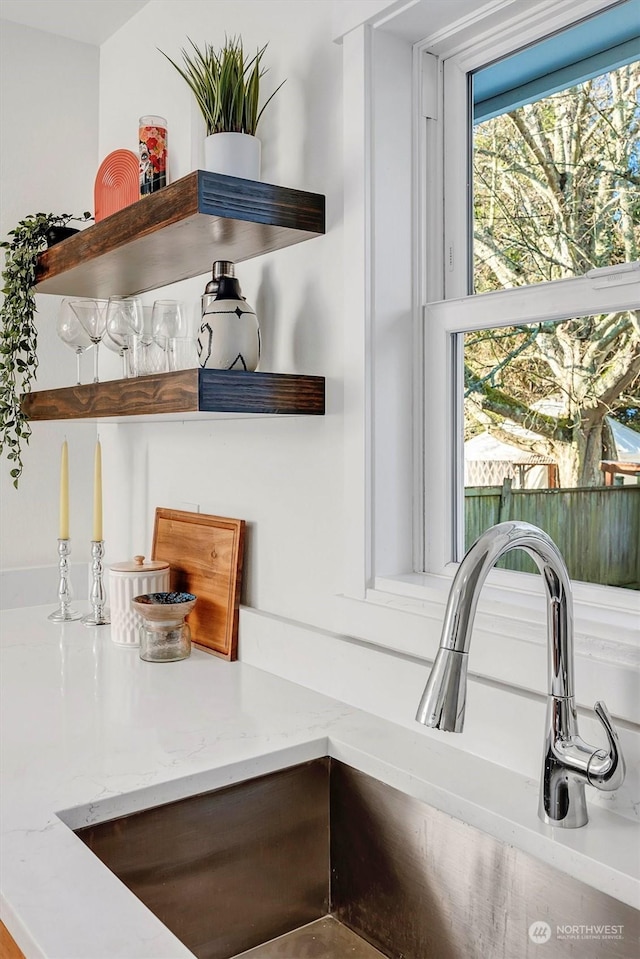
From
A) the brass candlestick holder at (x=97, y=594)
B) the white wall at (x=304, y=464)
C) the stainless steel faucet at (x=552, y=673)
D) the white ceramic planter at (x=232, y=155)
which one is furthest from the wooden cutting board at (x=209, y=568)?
the stainless steel faucet at (x=552, y=673)

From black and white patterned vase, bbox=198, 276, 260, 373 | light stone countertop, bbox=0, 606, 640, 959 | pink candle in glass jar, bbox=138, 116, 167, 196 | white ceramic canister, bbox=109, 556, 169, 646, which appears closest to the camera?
light stone countertop, bbox=0, 606, 640, 959

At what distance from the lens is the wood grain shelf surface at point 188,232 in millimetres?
1396

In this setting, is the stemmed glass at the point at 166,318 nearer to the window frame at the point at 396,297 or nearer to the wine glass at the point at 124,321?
the wine glass at the point at 124,321

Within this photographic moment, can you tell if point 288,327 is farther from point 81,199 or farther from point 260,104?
point 81,199

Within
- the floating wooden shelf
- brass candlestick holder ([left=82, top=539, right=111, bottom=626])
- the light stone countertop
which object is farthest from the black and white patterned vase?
brass candlestick holder ([left=82, top=539, right=111, bottom=626])

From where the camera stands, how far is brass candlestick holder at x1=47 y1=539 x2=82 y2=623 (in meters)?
2.08

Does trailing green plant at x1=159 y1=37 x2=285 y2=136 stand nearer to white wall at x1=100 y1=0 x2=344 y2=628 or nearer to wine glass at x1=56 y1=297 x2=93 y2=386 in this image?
white wall at x1=100 y1=0 x2=344 y2=628

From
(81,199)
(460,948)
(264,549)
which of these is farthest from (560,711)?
(81,199)

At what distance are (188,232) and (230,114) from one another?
0.73 feet

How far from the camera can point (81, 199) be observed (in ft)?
7.66

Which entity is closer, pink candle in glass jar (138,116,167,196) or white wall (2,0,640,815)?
white wall (2,0,640,815)

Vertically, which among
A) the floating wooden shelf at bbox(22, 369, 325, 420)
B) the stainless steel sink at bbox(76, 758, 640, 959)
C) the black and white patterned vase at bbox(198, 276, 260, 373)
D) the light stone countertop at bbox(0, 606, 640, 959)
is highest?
the black and white patterned vase at bbox(198, 276, 260, 373)

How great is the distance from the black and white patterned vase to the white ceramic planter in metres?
0.19

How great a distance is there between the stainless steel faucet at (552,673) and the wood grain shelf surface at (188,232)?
0.77 meters
